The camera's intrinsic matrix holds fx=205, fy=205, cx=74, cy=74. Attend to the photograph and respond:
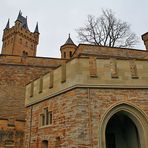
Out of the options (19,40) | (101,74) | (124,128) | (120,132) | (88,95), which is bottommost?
A: (120,132)

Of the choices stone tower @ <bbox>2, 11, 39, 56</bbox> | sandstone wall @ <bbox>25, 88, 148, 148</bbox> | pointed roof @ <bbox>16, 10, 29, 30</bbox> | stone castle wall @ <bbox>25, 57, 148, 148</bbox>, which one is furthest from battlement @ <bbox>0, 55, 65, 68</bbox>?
pointed roof @ <bbox>16, 10, 29, 30</bbox>

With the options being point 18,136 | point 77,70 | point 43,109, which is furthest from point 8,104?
point 77,70

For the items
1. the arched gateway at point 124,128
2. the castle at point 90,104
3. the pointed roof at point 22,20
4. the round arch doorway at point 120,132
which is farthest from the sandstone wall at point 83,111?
the pointed roof at point 22,20

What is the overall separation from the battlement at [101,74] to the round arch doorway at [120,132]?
1784 mm

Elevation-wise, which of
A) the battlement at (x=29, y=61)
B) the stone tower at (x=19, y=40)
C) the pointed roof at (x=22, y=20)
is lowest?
the battlement at (x=29, y=61)

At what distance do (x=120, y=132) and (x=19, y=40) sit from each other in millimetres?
38016

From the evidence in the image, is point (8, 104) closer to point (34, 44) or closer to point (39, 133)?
point (39, 133)

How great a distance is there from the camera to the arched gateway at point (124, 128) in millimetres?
7805

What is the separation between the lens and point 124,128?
386 inches

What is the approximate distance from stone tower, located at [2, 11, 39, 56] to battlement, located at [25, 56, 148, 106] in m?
35.4

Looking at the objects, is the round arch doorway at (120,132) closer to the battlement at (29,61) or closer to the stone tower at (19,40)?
the battlement at (29,61)

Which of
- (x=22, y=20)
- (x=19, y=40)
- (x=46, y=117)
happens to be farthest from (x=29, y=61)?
(x=22, y=20)

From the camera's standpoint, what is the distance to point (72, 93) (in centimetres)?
819

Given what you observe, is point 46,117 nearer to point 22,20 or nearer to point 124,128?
point 124,128
